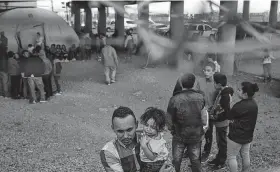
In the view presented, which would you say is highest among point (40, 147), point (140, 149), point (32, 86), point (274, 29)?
point (274, 29)

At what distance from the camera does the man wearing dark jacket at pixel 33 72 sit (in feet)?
25.6

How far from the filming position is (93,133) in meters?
5.89

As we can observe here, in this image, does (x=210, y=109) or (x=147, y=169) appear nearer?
(x=147, y=169)

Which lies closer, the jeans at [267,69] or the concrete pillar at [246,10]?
the concrete pillar at [246,10]

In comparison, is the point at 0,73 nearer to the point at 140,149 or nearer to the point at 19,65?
the point at 19,65

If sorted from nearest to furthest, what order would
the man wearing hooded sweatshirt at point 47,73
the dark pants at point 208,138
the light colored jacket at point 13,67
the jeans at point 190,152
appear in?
the jeans at point 190,152
the dark pants at point 208,138
the man wearing hooded sweatshirt at point 47,73
the light colored jacket at point 13,67

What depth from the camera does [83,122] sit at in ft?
21.6

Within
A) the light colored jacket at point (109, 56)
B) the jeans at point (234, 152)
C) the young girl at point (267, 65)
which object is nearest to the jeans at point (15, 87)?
the light colored jacket at point (109, 56)

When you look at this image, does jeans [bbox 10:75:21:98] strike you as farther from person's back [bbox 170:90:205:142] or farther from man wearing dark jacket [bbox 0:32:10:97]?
person's back [bbox 170:90:205:142]

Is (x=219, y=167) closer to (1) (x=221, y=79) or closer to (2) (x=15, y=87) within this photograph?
(1) (x=221, y=79)

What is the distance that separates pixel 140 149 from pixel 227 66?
632 centimetres

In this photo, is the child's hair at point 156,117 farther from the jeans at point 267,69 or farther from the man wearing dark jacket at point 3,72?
the jeans at point 267,69

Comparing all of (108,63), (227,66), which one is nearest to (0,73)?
(108,63)

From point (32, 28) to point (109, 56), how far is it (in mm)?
4961
